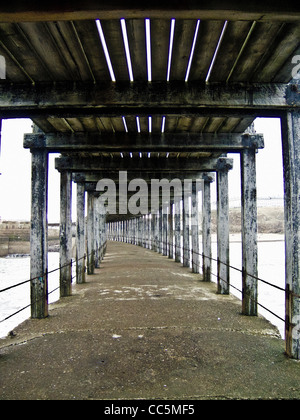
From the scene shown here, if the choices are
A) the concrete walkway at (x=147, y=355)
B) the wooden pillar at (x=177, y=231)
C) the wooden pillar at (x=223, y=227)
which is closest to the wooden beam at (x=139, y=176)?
the wooden pillar at (x=223, y=227)

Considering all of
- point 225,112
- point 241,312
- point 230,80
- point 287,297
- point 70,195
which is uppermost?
point 230,80

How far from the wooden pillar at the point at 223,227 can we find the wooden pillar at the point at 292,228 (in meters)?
4.24

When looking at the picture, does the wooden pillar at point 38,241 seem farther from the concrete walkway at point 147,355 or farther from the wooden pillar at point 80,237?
the wooden pillar at point 80,237

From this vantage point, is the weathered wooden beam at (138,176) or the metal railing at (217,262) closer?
the metal railing at (217,262)

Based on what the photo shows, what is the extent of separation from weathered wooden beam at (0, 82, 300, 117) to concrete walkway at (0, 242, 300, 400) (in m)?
3.67

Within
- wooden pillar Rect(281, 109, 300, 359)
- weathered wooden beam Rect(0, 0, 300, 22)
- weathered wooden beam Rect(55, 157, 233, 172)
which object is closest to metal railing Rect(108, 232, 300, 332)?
wooden pillar Rect(281, 109, 300, 359)

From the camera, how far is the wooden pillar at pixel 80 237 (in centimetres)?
1155

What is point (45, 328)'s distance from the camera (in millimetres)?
6207

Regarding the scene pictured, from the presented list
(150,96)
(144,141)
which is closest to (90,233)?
(144,141)

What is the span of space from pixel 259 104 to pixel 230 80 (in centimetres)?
56
